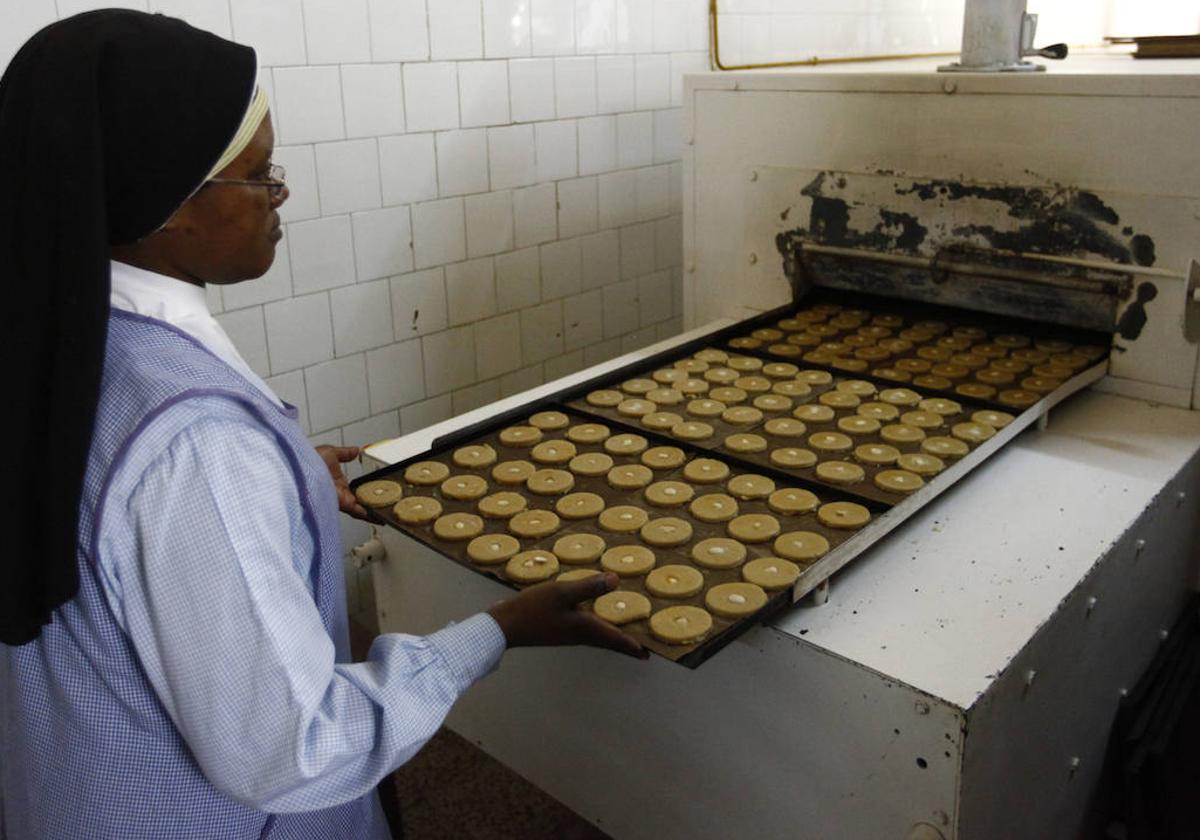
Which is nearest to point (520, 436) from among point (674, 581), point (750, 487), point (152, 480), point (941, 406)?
point (750, 487)

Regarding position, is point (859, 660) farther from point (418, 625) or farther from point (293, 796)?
point (418, 625)

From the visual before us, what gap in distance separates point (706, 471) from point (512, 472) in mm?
301

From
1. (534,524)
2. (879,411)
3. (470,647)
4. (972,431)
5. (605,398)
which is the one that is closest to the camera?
(470,647)

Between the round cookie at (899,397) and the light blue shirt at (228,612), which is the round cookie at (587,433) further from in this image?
the light blue shirt at (228,612)

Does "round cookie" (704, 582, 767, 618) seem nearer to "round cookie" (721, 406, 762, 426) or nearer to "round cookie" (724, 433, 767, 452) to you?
"round cookie" (724, 433, 767, 452)

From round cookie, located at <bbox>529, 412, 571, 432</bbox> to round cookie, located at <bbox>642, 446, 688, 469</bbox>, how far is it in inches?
7.3

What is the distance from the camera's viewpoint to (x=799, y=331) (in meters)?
2.23

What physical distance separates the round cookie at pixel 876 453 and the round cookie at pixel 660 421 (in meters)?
0.32

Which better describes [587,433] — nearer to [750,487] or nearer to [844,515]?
[750,487]

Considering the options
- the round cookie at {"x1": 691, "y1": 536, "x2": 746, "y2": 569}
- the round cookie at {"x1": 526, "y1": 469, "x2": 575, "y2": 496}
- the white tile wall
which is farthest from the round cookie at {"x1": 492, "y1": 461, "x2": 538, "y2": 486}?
the white tile wall

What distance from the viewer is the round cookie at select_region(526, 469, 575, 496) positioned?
155 centimetres

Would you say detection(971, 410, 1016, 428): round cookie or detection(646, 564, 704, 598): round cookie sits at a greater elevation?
detection(971, 410, 1016, 428): round cookie

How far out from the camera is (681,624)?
3.94 ft

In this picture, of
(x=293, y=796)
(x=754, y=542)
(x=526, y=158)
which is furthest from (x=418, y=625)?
(x=526, y=158)
